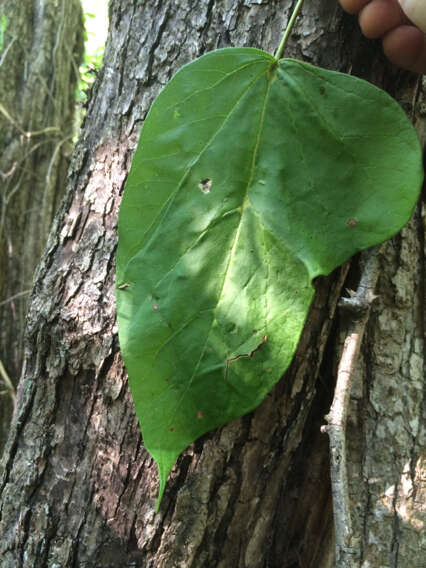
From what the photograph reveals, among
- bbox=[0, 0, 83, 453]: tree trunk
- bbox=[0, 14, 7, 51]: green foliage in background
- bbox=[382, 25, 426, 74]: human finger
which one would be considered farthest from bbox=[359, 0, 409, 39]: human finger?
bbox=[0, 14, 7, 51]: green foliage in background

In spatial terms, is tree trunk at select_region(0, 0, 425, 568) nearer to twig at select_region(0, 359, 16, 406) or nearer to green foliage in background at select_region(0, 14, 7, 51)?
twig at select_region(0, 359, 16, 406)

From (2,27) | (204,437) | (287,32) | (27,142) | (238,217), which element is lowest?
(204,437)

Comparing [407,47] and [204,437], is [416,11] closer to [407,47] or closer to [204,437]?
[407,47]

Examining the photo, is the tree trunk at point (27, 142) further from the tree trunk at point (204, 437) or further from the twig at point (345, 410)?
the twig at point (345, 410)

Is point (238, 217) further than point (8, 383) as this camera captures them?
No

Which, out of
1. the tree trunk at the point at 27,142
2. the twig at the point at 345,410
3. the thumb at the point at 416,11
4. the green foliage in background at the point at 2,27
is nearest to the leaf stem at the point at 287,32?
the thumb at the point at 416,11

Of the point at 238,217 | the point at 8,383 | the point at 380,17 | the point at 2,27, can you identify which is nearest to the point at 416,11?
the point at 380,17

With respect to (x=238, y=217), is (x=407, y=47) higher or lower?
higher
